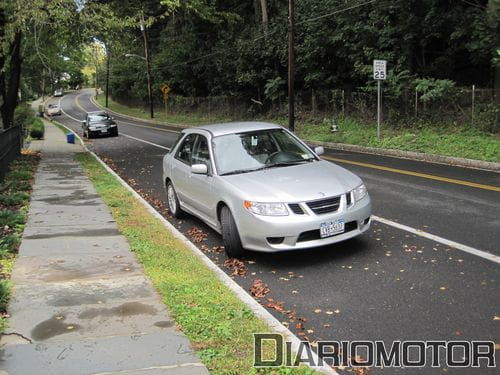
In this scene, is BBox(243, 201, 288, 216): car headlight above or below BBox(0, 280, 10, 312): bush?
above

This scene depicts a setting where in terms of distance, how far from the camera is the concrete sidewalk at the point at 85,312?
376 centimetres

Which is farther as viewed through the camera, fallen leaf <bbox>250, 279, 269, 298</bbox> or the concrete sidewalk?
fallen leaf <bbox>250, 279, 269, 298</bbox>

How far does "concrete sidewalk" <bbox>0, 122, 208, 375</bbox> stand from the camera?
376 centimetres

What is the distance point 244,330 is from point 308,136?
20.5m

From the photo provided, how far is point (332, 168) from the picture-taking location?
6.91m

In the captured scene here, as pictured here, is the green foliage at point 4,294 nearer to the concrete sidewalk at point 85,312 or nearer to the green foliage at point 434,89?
the concrete sidewalk at point 85,312

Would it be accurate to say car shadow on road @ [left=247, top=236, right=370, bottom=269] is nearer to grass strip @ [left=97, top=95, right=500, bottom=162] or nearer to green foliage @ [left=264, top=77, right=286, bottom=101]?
grass strip @ [left=97, top=95, right=500, bottom=162]

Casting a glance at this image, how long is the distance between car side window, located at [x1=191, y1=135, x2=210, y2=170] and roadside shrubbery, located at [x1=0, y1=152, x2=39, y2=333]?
105 inches

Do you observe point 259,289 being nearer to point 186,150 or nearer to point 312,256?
point 312,256

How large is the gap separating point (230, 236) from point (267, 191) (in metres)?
0.75

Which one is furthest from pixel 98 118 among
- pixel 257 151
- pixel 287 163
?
pixel 287 163

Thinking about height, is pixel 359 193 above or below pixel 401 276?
above

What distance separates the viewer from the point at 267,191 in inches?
239

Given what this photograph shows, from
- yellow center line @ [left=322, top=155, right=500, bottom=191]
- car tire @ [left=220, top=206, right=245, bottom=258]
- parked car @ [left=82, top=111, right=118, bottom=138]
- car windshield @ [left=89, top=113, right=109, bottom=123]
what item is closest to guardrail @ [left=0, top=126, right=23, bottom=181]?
car tire @ [left=220, top=206, right=245, bottom=258]
